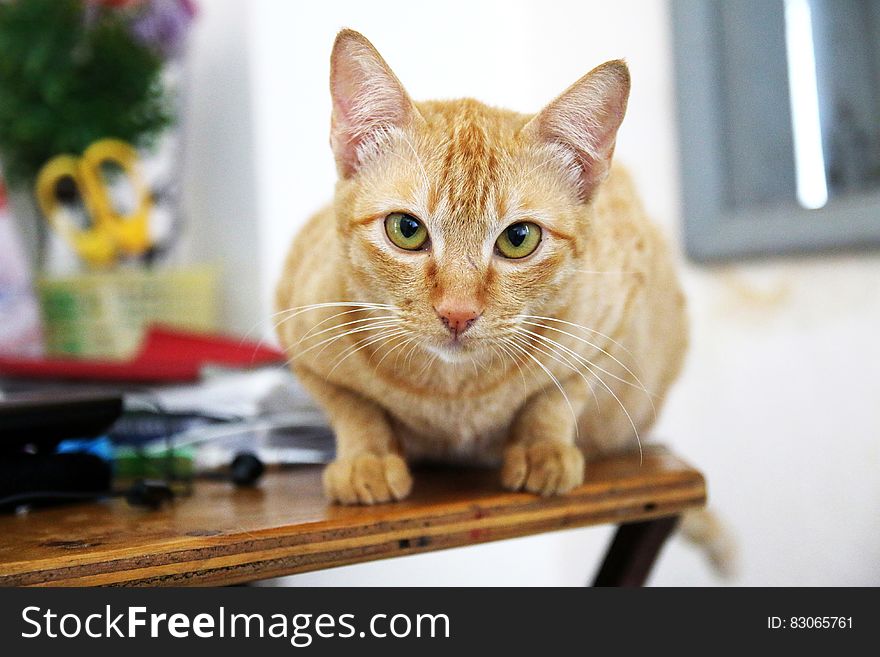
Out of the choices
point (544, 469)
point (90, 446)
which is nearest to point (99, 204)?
point (90, 446)

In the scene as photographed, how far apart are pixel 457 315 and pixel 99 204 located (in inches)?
47.8

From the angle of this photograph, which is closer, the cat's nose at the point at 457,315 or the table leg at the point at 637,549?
the cat's nose at the point at 457,315

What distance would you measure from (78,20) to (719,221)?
48.9 inches

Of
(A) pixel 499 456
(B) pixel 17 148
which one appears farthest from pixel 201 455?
(B) pixel 17 148

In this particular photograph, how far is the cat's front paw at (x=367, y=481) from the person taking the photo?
0.63 metres

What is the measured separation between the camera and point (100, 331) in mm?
1534

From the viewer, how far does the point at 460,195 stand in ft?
1.92

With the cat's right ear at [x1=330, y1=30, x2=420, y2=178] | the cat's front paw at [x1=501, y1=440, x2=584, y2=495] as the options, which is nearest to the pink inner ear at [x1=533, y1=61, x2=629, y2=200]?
the cat's right ear at [x1=330, y1=30, x2=420, y2=178]

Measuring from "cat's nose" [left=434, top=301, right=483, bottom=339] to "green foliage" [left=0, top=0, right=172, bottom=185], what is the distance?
3.94 ft

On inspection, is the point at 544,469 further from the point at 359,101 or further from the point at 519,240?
the point at 359,101

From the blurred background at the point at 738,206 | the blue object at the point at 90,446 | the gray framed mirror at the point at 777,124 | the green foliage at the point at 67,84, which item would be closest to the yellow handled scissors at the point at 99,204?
the green foliage at the point at 67,84

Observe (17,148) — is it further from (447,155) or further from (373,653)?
(373,653)

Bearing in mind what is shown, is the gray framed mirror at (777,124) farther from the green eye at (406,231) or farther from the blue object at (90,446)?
the blue object at (90,446)

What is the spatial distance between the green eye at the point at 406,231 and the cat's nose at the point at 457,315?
0.06m
